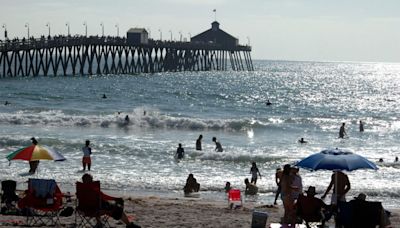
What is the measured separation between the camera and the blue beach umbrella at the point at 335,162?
11.3 m

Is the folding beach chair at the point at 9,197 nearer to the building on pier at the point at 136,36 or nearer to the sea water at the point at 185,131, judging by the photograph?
the sea water at the point at 185,131

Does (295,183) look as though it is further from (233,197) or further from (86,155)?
(86,155)

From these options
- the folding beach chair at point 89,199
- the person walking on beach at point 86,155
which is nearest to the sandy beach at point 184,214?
the folding beach chair at point 89,199

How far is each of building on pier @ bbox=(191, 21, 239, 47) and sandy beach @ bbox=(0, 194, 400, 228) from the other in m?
91.0

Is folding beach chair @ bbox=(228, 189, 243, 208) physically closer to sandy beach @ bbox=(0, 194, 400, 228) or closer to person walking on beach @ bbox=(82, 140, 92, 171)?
sandy beach @ bbox=(0, 194, 400, 228)

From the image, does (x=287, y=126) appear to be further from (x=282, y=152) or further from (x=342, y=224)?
(x=342, y=224)

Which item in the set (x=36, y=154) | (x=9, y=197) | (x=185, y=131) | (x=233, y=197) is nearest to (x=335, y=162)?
(x=233, y=197)

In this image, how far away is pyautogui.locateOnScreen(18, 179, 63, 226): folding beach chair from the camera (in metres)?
10.9

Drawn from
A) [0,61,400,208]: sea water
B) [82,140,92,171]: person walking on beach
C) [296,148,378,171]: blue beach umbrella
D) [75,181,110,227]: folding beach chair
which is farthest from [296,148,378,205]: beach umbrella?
[82,140,92,171]: person walking on beach

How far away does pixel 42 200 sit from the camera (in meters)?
10.9

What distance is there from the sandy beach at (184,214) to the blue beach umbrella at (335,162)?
0.84 m

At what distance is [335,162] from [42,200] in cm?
418

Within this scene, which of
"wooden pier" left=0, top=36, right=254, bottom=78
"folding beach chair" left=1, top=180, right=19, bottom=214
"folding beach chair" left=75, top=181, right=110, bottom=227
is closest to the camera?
"folding beach chair" left=75, top=181, right=110, bottom=227

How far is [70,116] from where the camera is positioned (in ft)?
124
